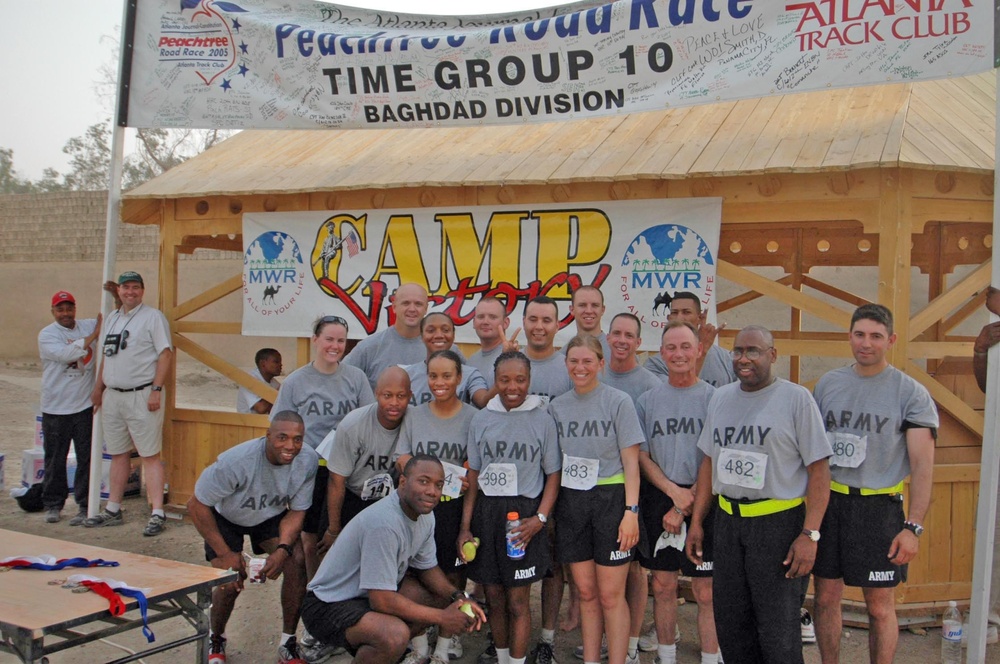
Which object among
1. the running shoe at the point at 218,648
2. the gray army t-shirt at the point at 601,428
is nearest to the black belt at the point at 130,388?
the running shoe at the point at 218,648

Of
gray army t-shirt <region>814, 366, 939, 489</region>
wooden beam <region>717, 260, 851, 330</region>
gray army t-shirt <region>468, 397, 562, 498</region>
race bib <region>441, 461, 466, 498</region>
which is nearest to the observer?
gray army t-shirt <region>814, 366, 939, 489</region>

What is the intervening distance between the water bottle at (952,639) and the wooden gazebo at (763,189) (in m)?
0.50

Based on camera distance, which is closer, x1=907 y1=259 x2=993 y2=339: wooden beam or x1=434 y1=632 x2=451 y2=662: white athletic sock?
x1=434 y1=632 x2=451 y2=662: white athletic sock

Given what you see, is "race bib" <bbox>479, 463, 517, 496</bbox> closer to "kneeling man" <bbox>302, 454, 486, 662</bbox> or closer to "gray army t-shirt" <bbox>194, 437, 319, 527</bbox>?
"kneeling man" <bbox>302, 454, 486, 662</bbox>

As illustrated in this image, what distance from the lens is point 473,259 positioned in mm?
7094

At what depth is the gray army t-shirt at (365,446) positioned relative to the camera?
5.01 m

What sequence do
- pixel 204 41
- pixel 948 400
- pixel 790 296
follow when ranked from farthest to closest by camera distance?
pixel 204 41 → pixel 790 296 → pixel 948 400

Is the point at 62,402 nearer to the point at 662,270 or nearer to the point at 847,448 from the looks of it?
the point at 662,270

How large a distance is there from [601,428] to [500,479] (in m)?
0.59

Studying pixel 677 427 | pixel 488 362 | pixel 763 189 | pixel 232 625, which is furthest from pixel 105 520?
pixel 763 189

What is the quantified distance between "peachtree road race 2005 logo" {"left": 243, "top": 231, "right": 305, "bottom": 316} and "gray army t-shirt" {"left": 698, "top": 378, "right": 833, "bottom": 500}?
4.60m

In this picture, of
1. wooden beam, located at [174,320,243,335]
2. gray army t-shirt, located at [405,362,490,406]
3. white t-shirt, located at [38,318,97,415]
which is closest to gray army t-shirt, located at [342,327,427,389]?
gray army t-shirt, located at [405,362,490,406]

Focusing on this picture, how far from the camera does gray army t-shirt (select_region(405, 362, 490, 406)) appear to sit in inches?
205

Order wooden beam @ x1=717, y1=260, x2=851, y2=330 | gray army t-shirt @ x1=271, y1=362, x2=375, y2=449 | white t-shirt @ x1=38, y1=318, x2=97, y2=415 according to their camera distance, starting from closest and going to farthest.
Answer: gray army t-shirt @ x1=271, y1=362, x2=375, y2=449, wooden beam @ x1=717, y1=260, x2=851, y2=330, white t-shirt @ x1=38, y1=318, x2=97, y2=415
